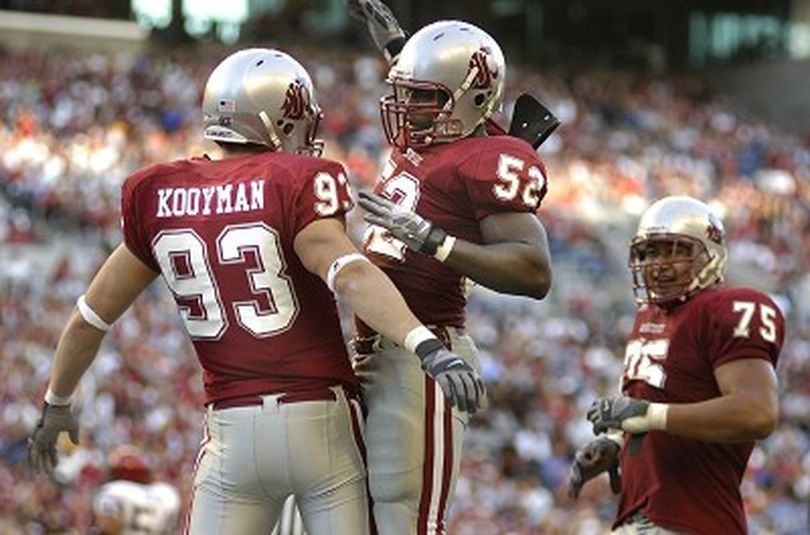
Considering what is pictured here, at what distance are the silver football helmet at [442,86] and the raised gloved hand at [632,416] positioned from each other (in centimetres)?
102

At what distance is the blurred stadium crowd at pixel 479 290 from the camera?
46.3 ft

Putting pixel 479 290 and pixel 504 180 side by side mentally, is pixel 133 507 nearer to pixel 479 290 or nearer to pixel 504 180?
pixel 504 180

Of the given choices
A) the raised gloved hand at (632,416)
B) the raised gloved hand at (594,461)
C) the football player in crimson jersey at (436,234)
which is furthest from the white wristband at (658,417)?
the football player in crimson jersey at (436,234)

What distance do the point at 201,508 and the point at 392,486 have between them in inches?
20.7

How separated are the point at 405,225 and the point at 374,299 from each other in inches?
10.3

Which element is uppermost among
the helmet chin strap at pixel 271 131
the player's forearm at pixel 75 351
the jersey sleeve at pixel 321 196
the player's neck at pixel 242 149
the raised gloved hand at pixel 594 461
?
the helmet chin strap at pixel 271 131

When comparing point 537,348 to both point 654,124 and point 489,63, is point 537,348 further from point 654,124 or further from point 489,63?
point 489,63

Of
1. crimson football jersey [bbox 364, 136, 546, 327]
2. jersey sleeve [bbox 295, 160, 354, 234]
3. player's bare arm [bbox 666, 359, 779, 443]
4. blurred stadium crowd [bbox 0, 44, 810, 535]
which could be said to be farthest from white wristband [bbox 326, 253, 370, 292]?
blurred stadium crowd [bbox 0, 44, 810, 535]

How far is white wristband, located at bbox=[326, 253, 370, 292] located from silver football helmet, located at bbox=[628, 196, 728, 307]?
64.4 inches

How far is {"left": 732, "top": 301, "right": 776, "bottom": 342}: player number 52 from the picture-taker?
5.92m

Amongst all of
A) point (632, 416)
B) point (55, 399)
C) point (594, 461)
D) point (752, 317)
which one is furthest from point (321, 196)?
point (594, 461)

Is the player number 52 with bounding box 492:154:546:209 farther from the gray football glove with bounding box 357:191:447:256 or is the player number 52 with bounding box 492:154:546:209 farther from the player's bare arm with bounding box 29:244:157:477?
the player's bare arm with bounding box 29:244:157:477

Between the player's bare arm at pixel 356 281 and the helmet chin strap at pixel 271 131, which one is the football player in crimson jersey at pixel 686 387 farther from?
the helmet chin strap at pixel 271 131

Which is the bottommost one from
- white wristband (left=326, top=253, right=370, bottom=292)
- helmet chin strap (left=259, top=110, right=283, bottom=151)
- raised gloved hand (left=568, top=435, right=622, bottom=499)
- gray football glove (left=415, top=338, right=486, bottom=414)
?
raised gloved hand (left=568, top=435, right=622, bottom=499)
